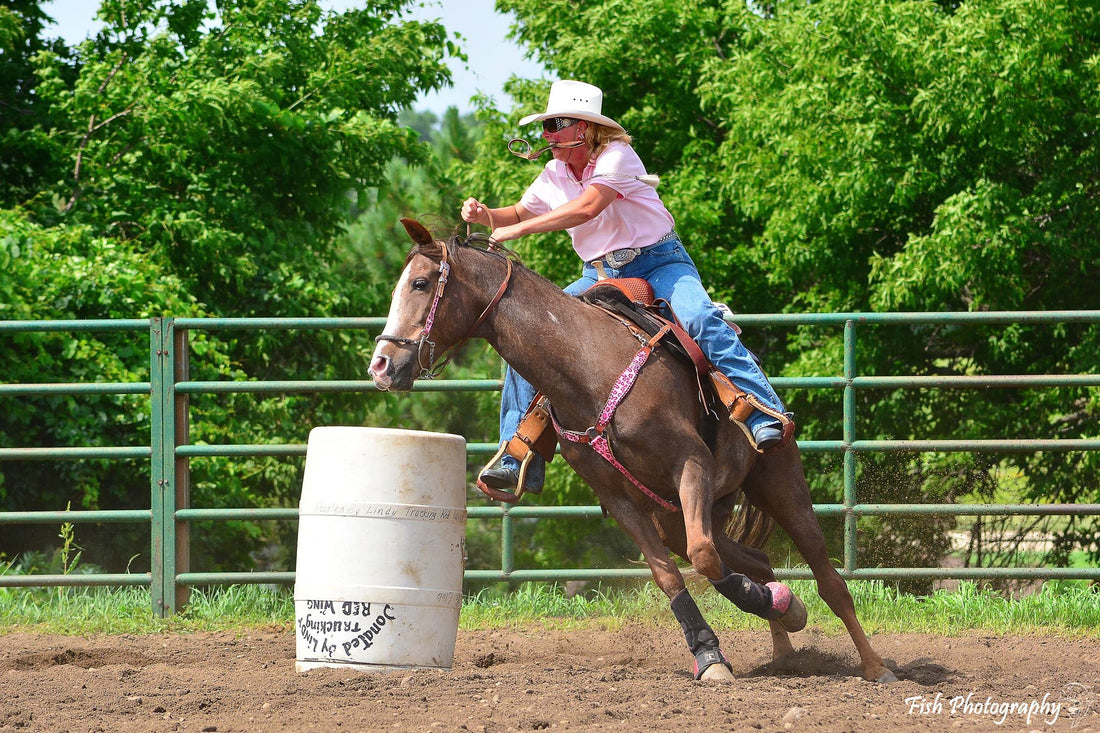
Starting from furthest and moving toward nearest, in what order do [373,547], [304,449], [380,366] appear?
[304,449]
[373,547]
[380,366]

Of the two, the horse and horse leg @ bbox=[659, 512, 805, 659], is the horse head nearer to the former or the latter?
the horse

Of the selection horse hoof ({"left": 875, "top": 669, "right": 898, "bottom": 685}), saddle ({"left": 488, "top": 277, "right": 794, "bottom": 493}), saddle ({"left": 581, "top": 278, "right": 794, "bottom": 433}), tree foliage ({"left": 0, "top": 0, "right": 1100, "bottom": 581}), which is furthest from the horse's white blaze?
tree foliage ({"left": 0, "top": 0, "right": 1100, "bottom": 581})

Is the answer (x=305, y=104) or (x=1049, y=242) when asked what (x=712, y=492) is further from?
(x=305, y=104)

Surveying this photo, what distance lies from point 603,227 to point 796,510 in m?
1.45

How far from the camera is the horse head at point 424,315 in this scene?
4.53m

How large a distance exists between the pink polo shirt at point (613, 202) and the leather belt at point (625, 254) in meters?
0.02

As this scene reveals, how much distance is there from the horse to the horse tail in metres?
0.60

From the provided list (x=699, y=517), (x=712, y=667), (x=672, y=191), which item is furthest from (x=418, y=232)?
(x=672, y=191)

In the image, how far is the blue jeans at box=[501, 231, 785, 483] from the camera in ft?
16.3

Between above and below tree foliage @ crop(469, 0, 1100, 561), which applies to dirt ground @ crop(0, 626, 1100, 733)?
below

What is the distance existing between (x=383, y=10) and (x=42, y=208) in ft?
16.9

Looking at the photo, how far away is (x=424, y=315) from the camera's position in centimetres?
461

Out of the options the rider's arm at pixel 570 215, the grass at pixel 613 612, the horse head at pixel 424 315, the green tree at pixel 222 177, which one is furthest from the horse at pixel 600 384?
the green tree at pixel 222 177

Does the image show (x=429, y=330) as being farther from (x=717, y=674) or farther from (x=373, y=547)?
(x=717, y=674)
